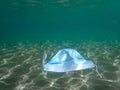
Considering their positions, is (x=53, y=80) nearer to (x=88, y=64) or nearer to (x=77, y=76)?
(x=77, y=76)

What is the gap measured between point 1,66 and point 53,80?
16.4 feet

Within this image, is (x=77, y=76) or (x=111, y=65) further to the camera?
(x=111, y=65)

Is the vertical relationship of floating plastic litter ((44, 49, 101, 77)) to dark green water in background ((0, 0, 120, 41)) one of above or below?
below

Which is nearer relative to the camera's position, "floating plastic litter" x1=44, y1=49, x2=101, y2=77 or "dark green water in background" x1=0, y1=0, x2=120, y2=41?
"floating plastic litter" x1=44, y1=49, x2=101, y2=77

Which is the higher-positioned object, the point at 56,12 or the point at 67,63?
the point at 56,12

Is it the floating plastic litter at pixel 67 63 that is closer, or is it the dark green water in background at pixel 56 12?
the floating plastic litter at pixel 67 63

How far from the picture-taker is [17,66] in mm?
13242

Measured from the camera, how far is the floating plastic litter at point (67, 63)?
27.2ft

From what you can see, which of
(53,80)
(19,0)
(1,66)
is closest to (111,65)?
(53,80)

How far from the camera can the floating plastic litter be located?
829cm

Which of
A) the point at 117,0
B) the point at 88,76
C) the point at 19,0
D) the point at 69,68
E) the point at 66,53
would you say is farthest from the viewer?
the point at 117,0

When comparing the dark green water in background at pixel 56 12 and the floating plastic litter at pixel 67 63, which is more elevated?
the dark green water in background at pixel 56 12

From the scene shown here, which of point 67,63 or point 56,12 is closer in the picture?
point 67,63

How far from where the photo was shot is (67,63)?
8.56 meters
